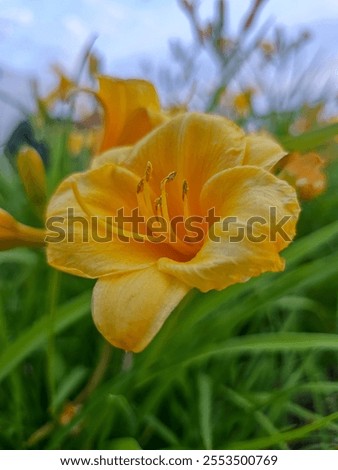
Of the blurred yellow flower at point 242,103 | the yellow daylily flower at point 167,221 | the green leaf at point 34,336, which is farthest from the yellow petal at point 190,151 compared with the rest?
the blurred yellow flower at point 242,103

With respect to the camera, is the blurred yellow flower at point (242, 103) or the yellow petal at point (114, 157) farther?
the blurred yellow flower at point (242, 103)

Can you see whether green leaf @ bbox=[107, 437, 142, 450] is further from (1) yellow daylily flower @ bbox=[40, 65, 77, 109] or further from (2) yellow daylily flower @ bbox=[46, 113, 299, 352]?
(1) yellow daylily flower @ bbox=[40, 65, 77, 109]

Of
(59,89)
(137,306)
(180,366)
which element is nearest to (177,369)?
(180,366)

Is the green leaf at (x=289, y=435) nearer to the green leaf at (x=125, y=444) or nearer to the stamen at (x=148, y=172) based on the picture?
the green leaf at (x=125, y=444)

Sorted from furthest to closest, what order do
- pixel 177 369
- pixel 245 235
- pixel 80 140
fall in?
pixel 80 140 < pixel 177 369 < pixel 245 235

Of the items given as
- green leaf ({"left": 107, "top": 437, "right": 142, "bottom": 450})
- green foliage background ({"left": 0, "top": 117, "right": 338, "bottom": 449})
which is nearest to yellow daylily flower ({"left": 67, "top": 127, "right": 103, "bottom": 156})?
green foliage background ({"left": 0, "top": 117, "right": 338, "bottom": 449})

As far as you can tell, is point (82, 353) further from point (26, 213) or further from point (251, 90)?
point (251, 90)

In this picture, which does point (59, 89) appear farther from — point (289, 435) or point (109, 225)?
point (289, 435)
